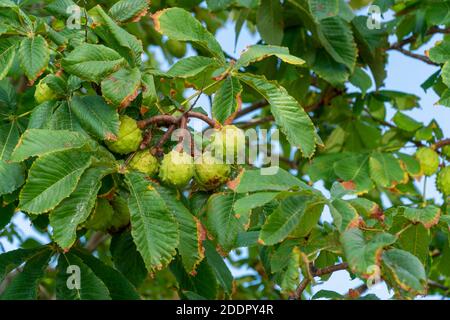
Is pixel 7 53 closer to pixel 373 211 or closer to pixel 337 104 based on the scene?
pixel 373 211

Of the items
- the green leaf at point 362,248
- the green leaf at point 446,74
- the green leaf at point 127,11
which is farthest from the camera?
the green leaf at point 446,74

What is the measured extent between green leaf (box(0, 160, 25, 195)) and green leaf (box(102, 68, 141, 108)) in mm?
268

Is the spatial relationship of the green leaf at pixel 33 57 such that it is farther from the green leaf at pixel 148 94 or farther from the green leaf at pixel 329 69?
the green leaf at pixel 329 69

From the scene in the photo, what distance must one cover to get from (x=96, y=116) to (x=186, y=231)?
326 millimetres

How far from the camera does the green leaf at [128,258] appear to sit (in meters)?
2.05

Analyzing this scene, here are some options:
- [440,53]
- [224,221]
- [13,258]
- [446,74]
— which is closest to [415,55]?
[440,53]

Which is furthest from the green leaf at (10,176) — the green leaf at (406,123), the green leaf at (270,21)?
the green leaf at (406,123)

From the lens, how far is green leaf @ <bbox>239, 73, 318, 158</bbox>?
5.73 feet

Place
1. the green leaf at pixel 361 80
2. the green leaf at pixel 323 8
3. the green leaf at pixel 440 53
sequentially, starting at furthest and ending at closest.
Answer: the green leaf at pixel 361 80 < the green leaf at pixel 323 8 < the green leaf at pixel 440 53

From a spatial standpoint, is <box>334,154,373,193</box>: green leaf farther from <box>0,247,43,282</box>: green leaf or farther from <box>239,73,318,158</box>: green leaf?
<box>0,247,43,282</box>: green leaf

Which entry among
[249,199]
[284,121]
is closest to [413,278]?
[249,199]

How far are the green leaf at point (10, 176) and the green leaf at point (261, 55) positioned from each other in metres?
0.54

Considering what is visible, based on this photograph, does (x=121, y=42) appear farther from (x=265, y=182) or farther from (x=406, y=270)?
(x=406, y=270)

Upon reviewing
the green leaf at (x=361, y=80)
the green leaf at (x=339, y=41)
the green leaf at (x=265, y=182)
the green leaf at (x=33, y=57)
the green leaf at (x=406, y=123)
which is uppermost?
the green leaf at (x=33, y=57)
